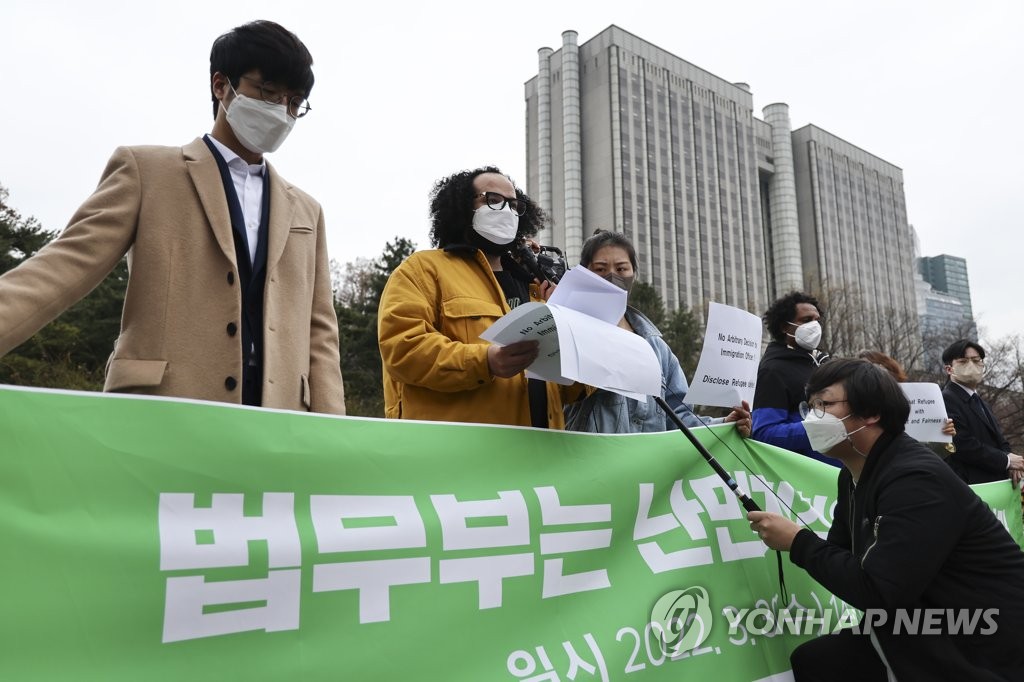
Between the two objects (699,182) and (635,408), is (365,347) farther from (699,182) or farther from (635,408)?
(699,182)

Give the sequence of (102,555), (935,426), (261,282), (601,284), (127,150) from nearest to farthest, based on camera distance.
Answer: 1. (102,555)
2. (127,150)
3. (261,282)
4. (601,284)
5. (935,426)

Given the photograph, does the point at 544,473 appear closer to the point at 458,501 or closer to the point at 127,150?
the point at 458,501

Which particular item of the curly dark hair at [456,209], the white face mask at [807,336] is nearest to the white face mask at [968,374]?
the white face mask at [807,336]

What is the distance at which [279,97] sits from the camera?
231 cm

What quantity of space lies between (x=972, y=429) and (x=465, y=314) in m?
4.57

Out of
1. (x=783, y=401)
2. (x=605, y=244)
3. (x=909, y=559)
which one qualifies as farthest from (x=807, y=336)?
(x=909, y=559)

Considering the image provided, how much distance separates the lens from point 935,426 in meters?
4.80

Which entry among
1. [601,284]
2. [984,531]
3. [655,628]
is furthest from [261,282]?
[984,531]

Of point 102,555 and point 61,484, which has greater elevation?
point 61,484

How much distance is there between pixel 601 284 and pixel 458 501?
83 centimetres

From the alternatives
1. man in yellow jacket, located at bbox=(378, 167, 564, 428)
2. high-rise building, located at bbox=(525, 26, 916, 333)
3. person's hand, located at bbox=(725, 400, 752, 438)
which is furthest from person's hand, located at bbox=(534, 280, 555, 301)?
high-rise building, located at bbox=(525, 26, 916, 333)

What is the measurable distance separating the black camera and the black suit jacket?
3.63m

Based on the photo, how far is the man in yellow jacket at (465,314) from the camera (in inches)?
99.4

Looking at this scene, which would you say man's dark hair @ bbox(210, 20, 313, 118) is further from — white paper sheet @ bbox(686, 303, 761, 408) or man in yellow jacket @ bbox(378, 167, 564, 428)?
white paper sheet @ bbox(686, 303, 761, 408)
